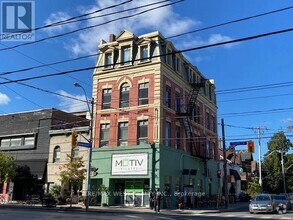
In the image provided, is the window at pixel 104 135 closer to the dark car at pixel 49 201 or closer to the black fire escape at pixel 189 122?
the dark car at pixel 49 201

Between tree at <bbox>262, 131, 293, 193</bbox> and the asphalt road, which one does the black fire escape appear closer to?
the asphalt road

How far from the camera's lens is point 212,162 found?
46.8m

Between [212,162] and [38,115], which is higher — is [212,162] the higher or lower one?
the lower one

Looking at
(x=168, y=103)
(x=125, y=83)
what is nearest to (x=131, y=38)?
(x=125, y=83)

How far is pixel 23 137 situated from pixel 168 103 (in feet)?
57.8

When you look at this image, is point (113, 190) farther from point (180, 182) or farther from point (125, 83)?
point (125, 83)

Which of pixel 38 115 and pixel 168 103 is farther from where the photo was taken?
pixel 38 115

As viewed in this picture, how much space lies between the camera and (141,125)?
115ft

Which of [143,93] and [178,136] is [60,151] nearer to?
[143,93]

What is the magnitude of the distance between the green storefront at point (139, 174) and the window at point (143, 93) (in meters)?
4.29

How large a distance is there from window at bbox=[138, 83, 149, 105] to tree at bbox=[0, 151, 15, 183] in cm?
1431

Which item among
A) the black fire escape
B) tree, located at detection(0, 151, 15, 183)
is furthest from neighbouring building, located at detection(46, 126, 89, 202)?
the black fire escape

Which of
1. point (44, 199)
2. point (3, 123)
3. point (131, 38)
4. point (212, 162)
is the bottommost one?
point (44, 199)

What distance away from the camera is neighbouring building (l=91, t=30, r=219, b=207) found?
33.8m
